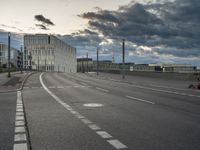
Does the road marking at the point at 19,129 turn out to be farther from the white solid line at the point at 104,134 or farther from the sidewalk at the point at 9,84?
the sidewalk at the point at 9,84

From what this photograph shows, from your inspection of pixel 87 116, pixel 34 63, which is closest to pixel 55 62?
pixel 34 63

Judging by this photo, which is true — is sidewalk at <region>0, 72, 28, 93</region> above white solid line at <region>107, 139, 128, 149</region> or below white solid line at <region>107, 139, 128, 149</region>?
below

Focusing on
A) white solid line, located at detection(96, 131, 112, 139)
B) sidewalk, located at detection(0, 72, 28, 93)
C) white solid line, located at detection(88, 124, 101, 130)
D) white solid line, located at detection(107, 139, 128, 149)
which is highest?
white solid line, located at detection(107, 139, 128, 149)

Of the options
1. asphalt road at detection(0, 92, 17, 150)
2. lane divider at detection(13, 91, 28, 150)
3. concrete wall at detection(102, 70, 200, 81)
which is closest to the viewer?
lane divider at detection(13, 91, 28, 150)

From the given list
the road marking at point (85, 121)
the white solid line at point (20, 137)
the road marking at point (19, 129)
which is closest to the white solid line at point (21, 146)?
the white solid line at point (20, 137)

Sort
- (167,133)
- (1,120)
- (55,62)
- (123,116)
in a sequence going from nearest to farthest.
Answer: (167,133), (1,120), (123,116), (55,62)

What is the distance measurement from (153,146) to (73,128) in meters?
2.71

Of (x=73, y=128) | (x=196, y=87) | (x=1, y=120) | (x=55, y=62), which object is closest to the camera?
(x=73, y=128)

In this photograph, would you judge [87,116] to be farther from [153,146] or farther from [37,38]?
[37,38]

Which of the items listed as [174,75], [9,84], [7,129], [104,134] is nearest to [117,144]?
[104,134]

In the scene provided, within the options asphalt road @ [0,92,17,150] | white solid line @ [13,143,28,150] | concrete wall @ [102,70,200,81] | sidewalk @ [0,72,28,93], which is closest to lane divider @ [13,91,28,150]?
white solid line @ [13,143,28,150]

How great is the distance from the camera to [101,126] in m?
7.89

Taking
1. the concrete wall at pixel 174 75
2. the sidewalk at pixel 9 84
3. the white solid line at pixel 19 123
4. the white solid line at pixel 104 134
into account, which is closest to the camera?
the white solid line at pixel 104 134

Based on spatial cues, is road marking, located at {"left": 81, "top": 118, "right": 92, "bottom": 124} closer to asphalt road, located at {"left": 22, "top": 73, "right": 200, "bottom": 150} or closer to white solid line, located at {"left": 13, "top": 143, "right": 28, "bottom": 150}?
asphalt road, located at {"left": 22, "top": 73, "right": 200, "bottom": 150}
